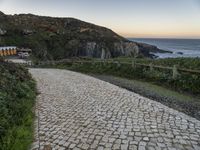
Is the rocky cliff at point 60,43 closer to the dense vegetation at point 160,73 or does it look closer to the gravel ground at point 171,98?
the dense vegetation at point 160,73

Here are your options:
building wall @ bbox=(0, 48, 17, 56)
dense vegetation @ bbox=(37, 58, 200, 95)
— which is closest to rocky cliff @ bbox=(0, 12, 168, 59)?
building wall @ bbox=(0, 48, 17, 56)

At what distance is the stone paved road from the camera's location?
8.12m

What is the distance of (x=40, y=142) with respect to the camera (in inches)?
330

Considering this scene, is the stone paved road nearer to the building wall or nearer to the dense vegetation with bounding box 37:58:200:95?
the dense vegetation with bounding box 37:58:200:95

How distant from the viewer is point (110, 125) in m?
9.72

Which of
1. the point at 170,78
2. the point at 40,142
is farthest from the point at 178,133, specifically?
the point at 170,78

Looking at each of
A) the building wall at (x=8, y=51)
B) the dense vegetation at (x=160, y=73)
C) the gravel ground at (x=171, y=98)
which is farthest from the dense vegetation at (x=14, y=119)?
the building wall at (x=8, y=51)

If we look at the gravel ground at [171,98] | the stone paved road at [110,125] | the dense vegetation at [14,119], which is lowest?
the gravel ground at [171,98]

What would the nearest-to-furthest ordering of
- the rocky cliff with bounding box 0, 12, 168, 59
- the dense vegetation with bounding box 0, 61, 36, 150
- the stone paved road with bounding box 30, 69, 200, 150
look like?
the dense vegetation with bounding box 0, 61, 36, 150 → the stone paved road with bounding box 30, 69, 200, 150 → the rocky cliff with bounding box 0, 12, 168, 59

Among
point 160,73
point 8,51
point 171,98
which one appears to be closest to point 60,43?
point 8,51

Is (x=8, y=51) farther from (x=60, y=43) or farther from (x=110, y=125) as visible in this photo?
(x=110, y=125)

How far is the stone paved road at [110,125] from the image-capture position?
26.7ft

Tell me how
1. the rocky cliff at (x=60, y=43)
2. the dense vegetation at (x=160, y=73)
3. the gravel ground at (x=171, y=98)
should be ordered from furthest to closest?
the rocky cliff at (x=60, y=43)
the dense vegetation at (x=160, y=73)
the gravel ground at (x=171, y=98)

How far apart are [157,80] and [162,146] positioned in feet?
40.9
